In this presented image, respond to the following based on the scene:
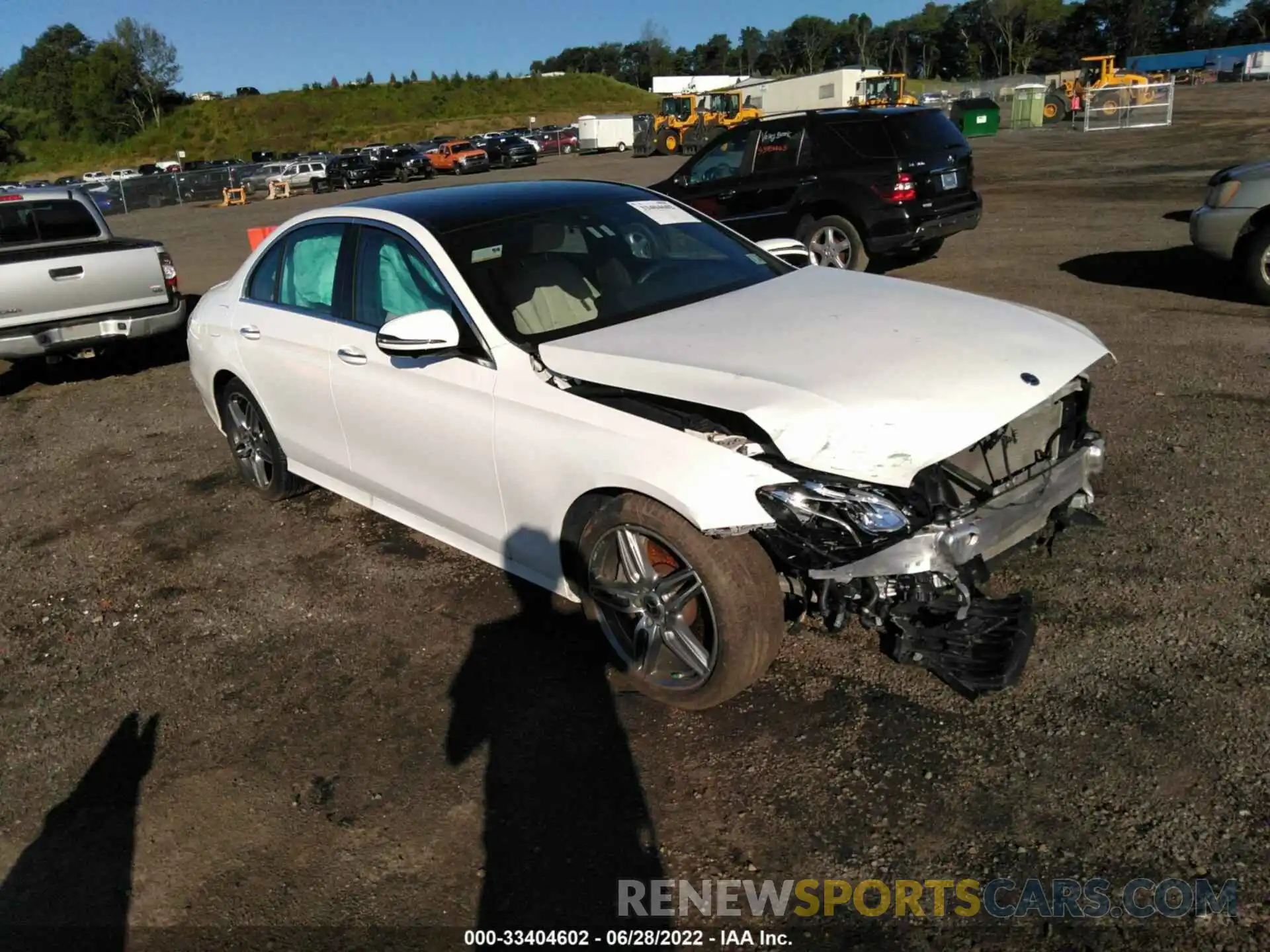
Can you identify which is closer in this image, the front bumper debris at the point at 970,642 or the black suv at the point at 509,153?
the front bumper debris at the point at 970,642

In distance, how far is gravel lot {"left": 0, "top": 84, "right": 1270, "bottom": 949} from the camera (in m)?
2.82

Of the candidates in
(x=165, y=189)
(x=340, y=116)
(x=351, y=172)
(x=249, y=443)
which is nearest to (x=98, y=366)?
(x=249, y=443)

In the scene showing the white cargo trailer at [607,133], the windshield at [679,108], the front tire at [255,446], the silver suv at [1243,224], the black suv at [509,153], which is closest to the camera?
the front tire at [255,446]

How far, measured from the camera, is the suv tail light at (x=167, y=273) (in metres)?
9.27

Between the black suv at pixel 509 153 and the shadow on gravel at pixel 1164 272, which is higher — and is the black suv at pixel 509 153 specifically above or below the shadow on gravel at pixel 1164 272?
above

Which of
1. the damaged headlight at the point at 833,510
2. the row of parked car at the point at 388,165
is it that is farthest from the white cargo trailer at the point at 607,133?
the damaged headlight at the point at 833,510

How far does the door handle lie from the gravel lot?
1.08 m

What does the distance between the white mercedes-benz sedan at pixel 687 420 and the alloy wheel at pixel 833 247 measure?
18.6ft

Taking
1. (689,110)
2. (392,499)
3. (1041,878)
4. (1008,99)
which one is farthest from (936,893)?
(1008,99)

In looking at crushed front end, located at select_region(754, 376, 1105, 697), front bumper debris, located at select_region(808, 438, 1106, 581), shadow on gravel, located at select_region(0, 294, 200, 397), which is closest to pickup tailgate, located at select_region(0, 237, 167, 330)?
shadow on gravel, located at select_region(0, 294, 200, 397)

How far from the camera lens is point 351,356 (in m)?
4.54

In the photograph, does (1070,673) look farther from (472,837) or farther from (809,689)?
(472,837)

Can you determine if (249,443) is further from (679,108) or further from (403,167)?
(679,108)

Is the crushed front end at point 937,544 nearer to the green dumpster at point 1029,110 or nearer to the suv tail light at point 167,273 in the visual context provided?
the suv tail light at point 167,273
